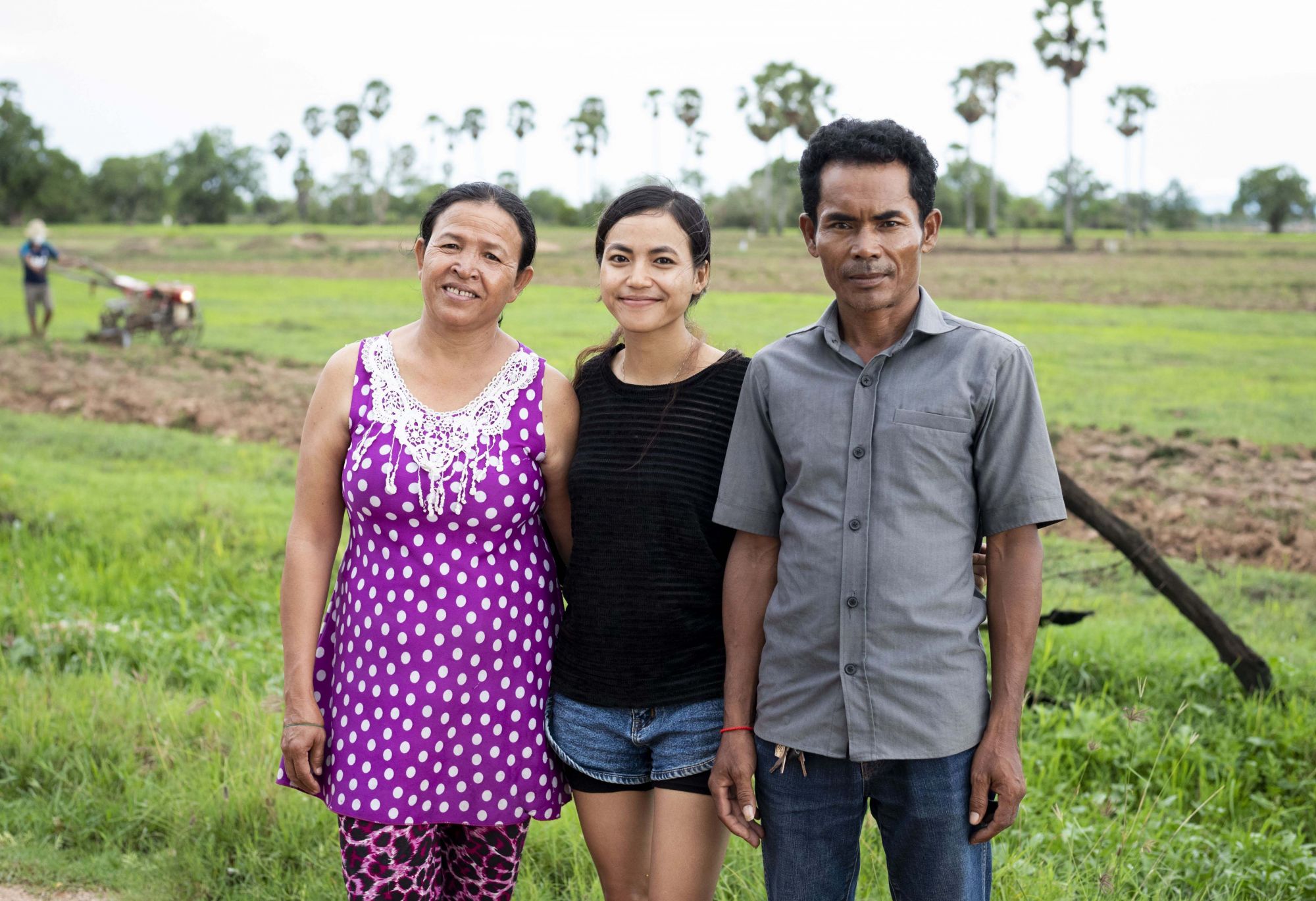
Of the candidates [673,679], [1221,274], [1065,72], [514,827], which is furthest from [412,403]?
[1065,72]

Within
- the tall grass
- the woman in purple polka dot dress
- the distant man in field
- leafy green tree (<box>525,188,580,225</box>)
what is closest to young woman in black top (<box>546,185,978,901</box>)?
the woman in purple polka dot dress

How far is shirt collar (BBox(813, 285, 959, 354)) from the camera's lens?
1.87 meters

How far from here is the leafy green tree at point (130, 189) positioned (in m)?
36.1

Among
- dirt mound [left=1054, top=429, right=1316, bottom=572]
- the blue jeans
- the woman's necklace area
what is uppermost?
the woman's necklace area

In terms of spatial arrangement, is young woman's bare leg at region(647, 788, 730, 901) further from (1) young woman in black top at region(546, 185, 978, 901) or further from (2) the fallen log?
(2) the fallen log

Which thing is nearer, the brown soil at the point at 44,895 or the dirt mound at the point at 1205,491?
the brown soil at the point at 44,895

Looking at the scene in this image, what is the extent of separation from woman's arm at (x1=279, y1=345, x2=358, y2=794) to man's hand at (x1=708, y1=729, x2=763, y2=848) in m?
0.81

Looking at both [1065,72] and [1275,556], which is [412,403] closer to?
[1275,556]

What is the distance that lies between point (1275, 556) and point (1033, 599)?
Result: 17.1 ft

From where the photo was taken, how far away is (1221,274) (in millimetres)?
17781

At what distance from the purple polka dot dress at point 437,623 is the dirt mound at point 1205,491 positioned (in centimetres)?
494

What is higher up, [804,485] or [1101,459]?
[804,485]

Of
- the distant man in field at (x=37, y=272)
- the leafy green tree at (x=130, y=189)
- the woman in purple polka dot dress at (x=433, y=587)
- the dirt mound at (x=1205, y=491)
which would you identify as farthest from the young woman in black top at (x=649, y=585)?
the leafy green tree at (x=130, y=189)

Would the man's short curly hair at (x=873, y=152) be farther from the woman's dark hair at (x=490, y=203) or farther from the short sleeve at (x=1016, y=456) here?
the woman's dark hair at (x=490, y=203)
